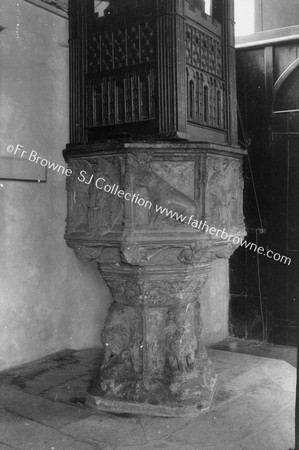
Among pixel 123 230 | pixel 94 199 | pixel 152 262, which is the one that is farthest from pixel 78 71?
pixel 152 262

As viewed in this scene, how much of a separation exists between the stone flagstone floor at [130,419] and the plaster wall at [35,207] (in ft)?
1.29

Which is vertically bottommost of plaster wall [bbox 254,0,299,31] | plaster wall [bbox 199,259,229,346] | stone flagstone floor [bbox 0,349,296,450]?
Result: stone flagstone floor [bbox 0,349,296,450]

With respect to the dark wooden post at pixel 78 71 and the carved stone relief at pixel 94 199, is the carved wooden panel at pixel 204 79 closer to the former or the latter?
the carved stone relief at pixel 94 199

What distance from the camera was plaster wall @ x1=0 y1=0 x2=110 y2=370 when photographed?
408 cm

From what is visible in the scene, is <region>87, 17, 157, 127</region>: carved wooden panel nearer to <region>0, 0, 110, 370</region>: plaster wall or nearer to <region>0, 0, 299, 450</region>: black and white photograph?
<region>0, 0, 299, 450</region>: black and white photograph

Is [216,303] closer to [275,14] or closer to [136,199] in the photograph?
[136,199]

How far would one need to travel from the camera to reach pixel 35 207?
4.32 metres

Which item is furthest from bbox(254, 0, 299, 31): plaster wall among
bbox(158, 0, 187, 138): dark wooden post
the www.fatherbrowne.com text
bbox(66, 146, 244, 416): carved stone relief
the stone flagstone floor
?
the stone flagstone floor

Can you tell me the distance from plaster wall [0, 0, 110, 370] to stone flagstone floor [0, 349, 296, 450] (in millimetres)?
394

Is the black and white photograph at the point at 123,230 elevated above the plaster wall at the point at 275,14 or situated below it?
below

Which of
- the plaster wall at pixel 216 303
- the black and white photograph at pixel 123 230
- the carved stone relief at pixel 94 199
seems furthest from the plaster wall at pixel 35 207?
the plaster wall at pixel 216 303

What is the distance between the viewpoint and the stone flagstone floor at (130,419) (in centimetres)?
295

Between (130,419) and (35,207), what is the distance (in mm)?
1871

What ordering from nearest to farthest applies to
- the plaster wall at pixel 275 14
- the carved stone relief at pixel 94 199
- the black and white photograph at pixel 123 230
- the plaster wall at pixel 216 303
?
1. the black and white photograph at pixel 123 230
2. the carved stone relief at pixel 94 199
3. the plaster wall at pixel 275 14
4. the plaster wall at pixel 216 303
